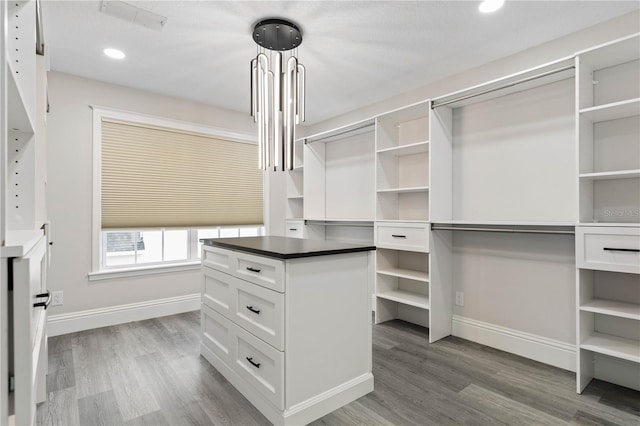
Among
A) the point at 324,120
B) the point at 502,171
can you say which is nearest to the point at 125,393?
the point at 502,171

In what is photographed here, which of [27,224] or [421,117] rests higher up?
[421,117]

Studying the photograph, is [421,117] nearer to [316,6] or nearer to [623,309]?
[316,6]

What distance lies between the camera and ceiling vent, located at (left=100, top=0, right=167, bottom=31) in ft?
7.36

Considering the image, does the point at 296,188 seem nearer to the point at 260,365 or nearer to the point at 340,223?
the point at 340,223

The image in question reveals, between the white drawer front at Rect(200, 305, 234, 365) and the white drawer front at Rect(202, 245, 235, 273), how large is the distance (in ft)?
1.15

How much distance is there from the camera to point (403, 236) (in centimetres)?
330

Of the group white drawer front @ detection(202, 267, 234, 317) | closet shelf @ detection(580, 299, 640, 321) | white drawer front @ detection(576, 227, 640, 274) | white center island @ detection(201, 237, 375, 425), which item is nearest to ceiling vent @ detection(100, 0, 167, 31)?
white center island @ detection(201, 237, 375, 425)

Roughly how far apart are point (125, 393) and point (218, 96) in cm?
312

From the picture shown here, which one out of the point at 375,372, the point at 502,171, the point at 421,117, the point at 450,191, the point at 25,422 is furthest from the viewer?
the point at 421,117

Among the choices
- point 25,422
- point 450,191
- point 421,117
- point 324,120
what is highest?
point 324,120

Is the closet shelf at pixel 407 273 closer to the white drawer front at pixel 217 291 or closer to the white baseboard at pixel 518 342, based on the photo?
the white baseboard at pixel 518 342

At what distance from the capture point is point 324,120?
5.01 metres

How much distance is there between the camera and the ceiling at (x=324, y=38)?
2.28m

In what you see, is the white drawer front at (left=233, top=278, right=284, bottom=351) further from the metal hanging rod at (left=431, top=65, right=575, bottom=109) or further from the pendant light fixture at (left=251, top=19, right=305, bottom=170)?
the metal hanging rod at (left=431, top=65, right=575, bottom=109)
